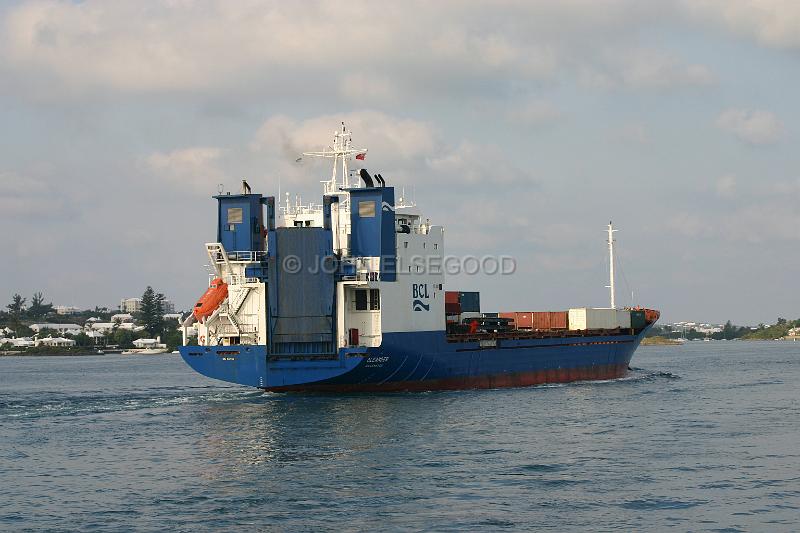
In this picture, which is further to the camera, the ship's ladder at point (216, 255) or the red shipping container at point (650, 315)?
the red shipping container at point (650, 315)

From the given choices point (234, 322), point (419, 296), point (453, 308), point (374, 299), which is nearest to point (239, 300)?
point (234, 322)

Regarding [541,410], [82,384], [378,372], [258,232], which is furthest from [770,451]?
[82,384]

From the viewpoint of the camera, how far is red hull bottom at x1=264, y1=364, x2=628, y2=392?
44188mm

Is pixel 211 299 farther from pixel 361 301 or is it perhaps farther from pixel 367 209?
pixel 367 209

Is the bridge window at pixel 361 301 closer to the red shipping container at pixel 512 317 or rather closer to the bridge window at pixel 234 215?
the bridge window at pixel 234 215

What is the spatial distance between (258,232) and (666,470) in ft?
80.1

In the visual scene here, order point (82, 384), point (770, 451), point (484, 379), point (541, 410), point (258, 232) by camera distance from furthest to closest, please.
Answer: point (82, 384), point (484, 379), point (258, 232), point (541, 410), point (770, 451)

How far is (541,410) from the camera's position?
41625 mm

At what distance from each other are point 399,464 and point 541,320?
111 feet

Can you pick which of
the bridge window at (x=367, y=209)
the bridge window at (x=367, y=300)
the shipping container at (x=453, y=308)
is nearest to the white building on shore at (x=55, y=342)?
the shipping container at (x=453, y=308)

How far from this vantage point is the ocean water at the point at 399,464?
22.5m

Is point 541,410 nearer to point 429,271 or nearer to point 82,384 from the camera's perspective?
point 429,271

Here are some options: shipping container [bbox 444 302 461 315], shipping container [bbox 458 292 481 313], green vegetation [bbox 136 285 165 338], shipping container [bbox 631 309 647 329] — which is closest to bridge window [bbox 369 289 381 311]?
shipping container [bbox 444 302 461 315]

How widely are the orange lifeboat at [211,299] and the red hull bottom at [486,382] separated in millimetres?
4658
